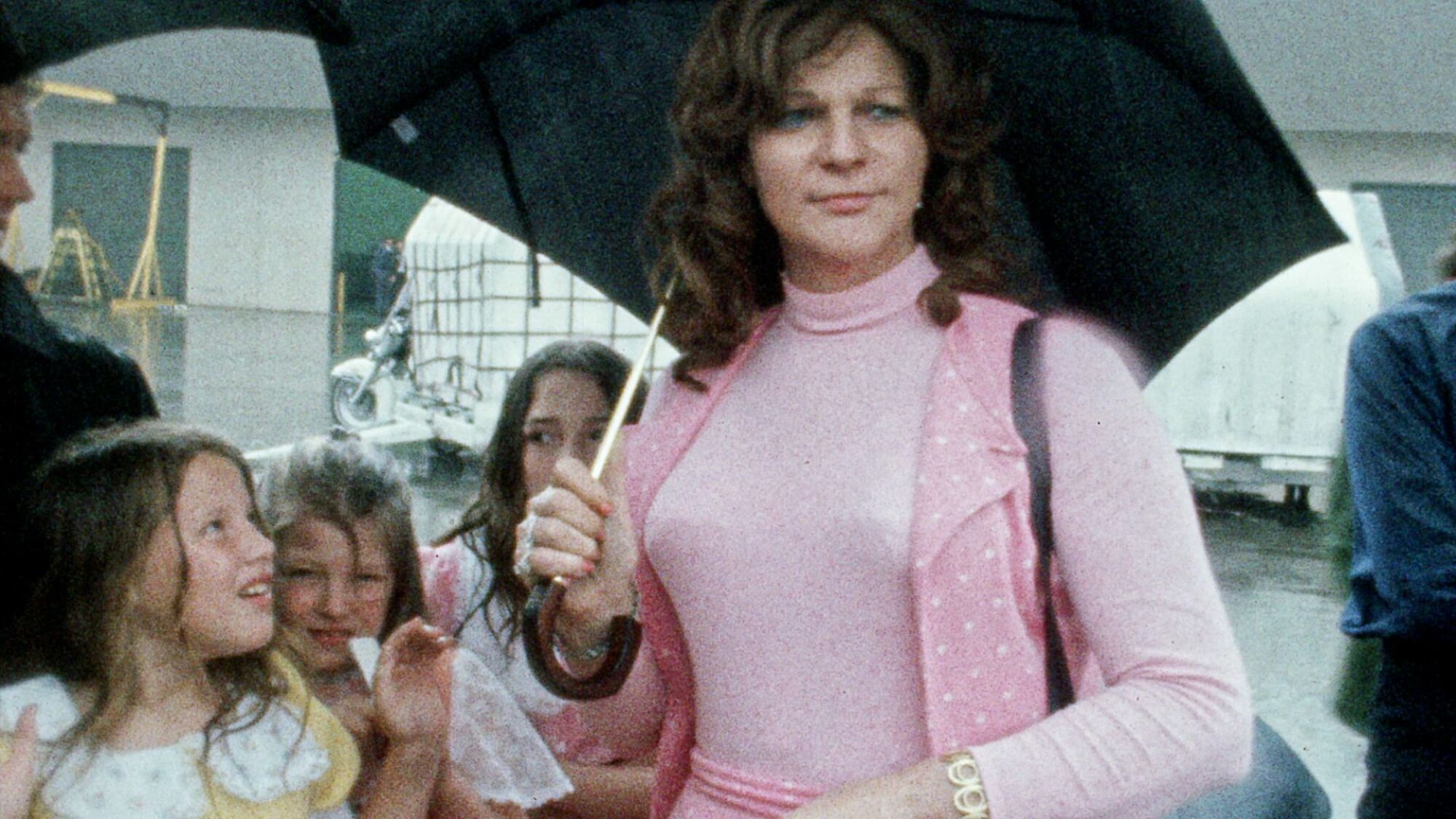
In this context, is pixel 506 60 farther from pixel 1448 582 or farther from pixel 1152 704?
pixel 1448 582

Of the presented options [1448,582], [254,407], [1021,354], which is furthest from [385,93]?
[254,407]

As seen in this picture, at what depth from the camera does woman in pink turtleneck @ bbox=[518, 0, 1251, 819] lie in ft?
4.89

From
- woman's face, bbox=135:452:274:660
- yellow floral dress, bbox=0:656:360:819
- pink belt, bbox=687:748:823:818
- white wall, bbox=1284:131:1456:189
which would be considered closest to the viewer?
pink belt, bbox=687:748:823:818

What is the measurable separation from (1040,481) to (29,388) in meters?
1.31

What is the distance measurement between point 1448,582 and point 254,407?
1252cm

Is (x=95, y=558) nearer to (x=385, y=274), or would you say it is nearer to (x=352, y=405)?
(x=352, y=405)

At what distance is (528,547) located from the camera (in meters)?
1.79

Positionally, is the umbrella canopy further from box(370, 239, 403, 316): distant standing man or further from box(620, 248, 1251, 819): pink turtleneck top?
box(370, 239, 403, 316): distant standing man

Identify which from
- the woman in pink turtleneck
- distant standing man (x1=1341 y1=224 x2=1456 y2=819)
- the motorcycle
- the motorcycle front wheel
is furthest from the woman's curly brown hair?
the motorcycle front wheel

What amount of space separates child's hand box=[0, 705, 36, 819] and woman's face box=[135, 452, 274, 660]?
0.77 feet

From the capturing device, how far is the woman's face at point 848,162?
1777 mm

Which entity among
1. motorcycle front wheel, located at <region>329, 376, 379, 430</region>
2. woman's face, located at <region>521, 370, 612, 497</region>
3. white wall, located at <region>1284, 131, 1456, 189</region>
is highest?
white wall, located at <region>1284, 131, 1456, 189</region>

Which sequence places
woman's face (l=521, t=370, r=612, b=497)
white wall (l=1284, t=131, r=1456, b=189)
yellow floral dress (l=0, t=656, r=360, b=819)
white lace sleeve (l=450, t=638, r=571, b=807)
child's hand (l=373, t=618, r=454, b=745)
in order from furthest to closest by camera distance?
white wall (l=1284, t=131, r=1456, b=189) → woman's face (l=521, t=370, r=612, b=497) → white lace sleeve (l=450, t=638, r=571, b=807) → child's hand (l=373, t=618, r=454, b=745) → yellow floral dress (l=0, t=656, r=360, b=819)

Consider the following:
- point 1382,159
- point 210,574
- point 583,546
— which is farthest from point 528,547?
point 1382,159
